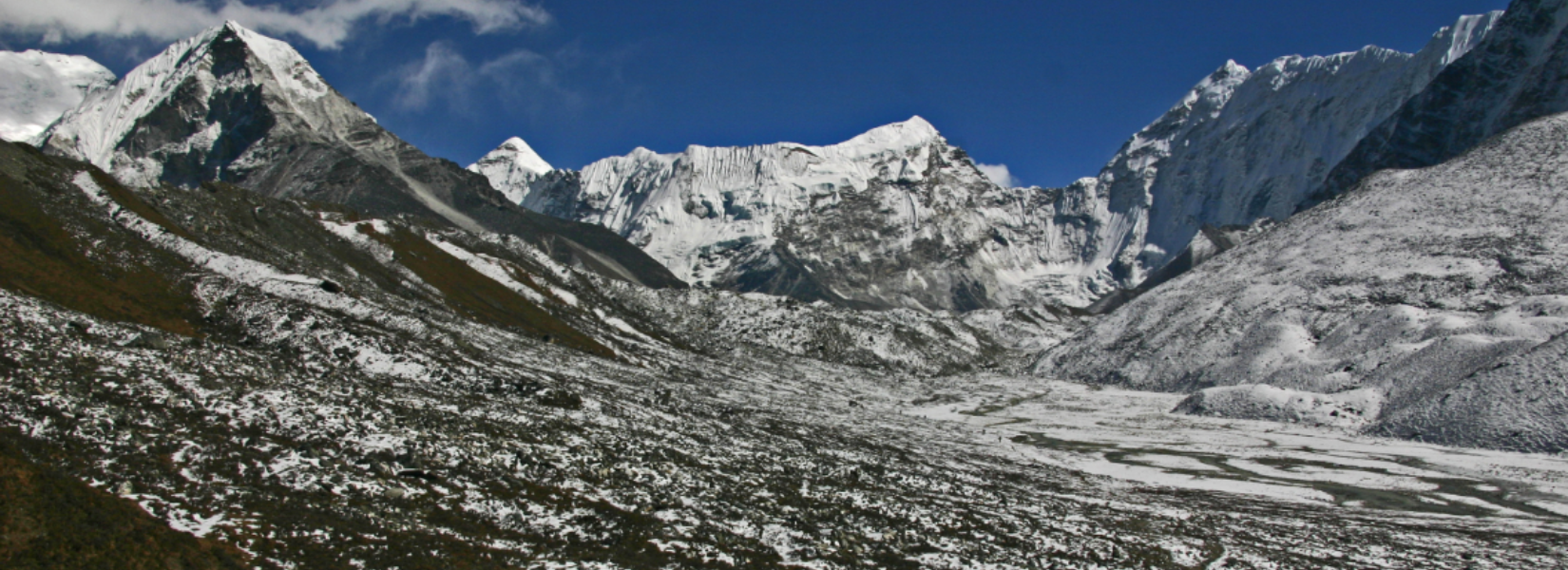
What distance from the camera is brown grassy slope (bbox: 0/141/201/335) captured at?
141 ft

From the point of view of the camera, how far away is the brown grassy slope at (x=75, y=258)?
4309cm

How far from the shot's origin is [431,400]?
34.6 m

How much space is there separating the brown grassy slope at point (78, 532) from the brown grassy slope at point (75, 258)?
29.9 meters

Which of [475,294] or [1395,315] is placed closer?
[1395,315]

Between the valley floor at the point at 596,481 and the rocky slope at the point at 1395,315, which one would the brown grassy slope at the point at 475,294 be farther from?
the rocky slope at the point at 1395,315

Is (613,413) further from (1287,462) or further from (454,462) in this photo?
(1287,462)

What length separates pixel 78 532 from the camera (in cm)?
1602

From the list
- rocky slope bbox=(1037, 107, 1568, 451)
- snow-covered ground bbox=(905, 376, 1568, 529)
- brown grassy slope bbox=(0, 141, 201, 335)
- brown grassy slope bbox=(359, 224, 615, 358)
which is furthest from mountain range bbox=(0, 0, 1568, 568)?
brown grassy slope bbox=(359, 224, 615, 358)

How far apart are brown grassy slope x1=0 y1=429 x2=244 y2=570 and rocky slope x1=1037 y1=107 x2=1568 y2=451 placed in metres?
73.4

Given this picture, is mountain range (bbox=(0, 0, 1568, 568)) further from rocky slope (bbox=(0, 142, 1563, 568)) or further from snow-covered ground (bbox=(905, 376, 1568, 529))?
snow-covered ground (bbox=(905, 376, 1568, 529))

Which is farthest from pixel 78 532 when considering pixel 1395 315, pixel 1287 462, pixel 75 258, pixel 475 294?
pixel 1395 315

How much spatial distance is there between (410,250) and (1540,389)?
109 m

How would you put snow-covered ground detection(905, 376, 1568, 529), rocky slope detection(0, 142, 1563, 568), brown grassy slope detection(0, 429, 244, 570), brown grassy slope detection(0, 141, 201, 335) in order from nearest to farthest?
brown grassy slope detection(0, 429, 244, 570), rocky slope detection(0, 142, 1563, 568), snow-covered ground detection(905, 376, 1568, 529), brown grassy slope detection(0, 141, 201, 335)

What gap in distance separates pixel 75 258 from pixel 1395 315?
11600 centimetres
